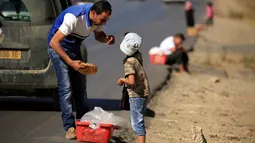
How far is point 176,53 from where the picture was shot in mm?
19375

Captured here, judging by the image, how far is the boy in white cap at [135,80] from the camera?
24.1 feet

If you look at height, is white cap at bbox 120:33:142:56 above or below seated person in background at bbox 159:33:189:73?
above

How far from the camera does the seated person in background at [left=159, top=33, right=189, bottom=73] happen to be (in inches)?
746

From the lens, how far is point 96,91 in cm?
1339

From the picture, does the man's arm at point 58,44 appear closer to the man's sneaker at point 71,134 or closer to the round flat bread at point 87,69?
the round flat bread at point 87,69

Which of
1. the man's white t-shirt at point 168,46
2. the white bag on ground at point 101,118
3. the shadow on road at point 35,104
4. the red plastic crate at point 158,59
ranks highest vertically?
the white bag on ground at point 101,118

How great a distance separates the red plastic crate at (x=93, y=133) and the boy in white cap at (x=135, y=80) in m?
0.41

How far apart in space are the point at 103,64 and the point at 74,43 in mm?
9775

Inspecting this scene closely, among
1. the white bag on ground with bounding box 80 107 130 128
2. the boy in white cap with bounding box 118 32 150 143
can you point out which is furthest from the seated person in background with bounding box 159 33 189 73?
the boy in white cap with bounding box 118 32 150 143

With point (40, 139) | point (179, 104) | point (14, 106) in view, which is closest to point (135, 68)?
point (40, 139)

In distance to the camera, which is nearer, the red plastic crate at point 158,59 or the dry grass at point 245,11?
the red plastic crate at point 158,59

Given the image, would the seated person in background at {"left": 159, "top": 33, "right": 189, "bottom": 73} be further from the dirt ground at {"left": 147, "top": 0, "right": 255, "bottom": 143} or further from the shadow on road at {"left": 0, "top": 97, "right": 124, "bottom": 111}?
the shadow on road at {"left": 0, "top": 97, "right": 124, "bottom": 111}

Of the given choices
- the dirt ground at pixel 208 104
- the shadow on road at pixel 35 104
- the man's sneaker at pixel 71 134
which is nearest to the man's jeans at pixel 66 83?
the man's sneaker at pixel 71 134

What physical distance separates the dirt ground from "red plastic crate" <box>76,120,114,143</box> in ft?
2.67
